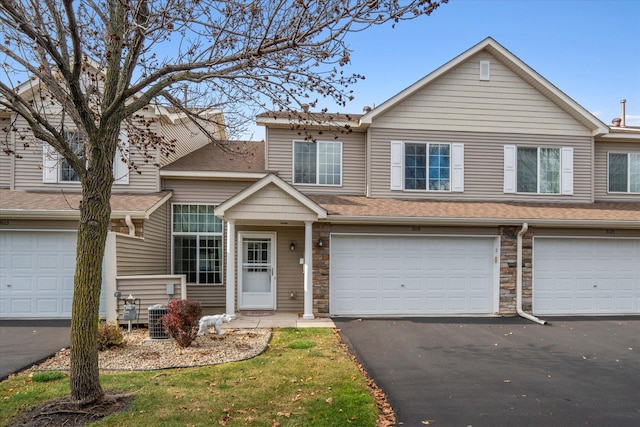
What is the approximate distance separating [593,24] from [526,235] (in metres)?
5.76

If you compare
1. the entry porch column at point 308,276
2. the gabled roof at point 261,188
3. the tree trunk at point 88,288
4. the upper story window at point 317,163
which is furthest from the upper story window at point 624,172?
the tree trunk at point 88,288

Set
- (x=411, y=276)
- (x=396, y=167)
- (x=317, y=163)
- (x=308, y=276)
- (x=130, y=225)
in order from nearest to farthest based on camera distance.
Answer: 1. (x=130, y=225)
2. (x=308, y=276)
3. (x=411, y=276)
4. (x=396, y=167)
5. (x=317, y=163)

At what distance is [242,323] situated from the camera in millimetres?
10625

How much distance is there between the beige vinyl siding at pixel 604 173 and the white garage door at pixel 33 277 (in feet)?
50.6

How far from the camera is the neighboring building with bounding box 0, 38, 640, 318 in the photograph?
11383 millimetres

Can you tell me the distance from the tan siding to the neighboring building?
0.04 metres

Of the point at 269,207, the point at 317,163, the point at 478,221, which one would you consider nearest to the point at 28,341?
the point at 269,207

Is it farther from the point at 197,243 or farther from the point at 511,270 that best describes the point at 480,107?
the point at 197,243

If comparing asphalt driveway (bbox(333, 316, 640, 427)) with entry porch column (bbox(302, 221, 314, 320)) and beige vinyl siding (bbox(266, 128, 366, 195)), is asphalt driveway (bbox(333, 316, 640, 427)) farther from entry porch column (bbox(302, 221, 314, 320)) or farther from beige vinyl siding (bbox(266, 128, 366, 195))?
beige vinyl siding (bbox(266, 128, 366, 195))

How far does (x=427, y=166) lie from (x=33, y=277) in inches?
431

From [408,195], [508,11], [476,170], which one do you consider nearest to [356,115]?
[408,195]

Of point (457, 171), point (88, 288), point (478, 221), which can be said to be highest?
point (457, 171)

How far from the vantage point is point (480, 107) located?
1348 centimetres

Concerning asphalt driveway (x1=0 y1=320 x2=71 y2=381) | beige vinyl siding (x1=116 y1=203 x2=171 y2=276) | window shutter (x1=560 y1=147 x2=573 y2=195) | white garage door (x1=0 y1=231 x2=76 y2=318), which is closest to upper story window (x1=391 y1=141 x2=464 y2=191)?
window shutter (x1=560 y1=147 x2=573 y2=195)
